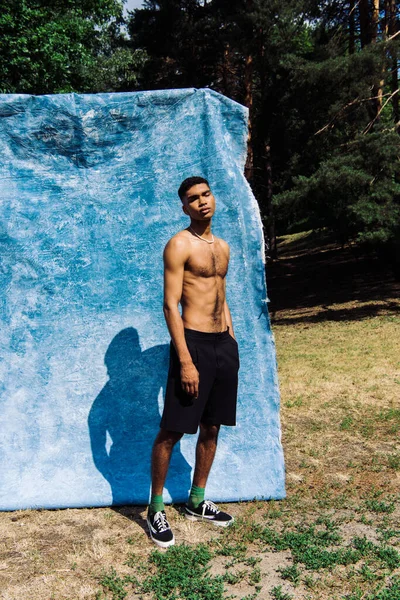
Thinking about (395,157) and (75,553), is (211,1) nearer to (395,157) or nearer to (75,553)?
(395,157)

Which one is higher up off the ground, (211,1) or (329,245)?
(211,1)

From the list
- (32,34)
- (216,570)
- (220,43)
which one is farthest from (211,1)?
(216,570)

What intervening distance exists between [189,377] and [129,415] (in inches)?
37.7

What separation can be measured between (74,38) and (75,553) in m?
15.1

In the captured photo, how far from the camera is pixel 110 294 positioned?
4.10m

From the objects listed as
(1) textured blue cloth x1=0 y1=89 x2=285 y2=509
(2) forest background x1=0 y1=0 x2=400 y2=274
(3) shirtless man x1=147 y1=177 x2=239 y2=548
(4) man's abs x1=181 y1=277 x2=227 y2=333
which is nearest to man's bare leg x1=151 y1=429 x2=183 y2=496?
(3) shirtless man x1=147 y1=177 x2=239 y2=548

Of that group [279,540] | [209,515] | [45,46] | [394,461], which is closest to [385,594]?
[279,540]

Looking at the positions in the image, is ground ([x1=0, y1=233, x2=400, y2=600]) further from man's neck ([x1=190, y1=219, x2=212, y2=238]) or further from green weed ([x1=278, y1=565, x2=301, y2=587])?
man's neck ([x1=190, y1=219, x2=212, y2=238])

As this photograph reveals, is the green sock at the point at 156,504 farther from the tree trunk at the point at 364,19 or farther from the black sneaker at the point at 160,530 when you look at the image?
the tree trunk at the point at 364,19

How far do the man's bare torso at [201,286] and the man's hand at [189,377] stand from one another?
0.83 ft

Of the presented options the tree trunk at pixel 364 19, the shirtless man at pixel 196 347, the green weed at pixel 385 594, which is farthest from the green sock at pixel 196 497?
the tree trunk at pixel 364 19

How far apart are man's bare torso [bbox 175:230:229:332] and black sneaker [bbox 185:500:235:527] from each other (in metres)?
1.08

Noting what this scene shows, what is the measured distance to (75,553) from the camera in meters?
3.34

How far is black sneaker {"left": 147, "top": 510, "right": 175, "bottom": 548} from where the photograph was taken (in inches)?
133
